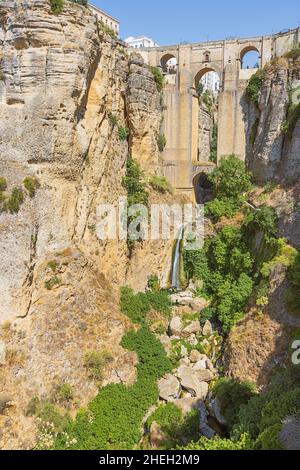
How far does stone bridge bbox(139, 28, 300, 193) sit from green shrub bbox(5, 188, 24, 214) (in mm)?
11923

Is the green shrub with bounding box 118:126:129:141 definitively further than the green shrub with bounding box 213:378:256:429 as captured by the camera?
Yes

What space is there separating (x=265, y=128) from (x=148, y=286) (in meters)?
11.3

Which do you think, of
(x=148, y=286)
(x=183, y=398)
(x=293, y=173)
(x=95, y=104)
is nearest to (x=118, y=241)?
(x=148, y=286)

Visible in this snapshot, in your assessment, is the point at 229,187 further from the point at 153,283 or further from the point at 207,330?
the point at 207,330

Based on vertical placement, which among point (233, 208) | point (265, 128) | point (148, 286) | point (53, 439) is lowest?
point (53, 439)

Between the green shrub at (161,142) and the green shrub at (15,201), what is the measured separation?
37.9ft

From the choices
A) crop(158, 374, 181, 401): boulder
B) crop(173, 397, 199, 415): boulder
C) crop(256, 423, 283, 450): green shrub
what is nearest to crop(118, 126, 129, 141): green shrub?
crop(158, 374, 181, 401): boulder

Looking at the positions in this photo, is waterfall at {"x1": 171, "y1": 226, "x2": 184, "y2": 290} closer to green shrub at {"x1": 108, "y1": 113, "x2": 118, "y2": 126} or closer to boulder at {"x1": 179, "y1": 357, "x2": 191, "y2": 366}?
boulder at {"x1": 179, "y1": 357, "x2": 191, "y2": 366}

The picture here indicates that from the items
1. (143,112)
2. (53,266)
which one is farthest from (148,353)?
(143,112)

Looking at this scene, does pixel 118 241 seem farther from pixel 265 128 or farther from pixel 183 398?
pixel 265 128

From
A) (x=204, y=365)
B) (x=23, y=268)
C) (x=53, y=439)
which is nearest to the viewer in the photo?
(x=53, y=439)

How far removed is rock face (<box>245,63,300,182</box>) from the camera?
73.9ft

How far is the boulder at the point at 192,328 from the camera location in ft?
65.6

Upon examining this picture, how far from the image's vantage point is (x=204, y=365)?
60.4 feet
